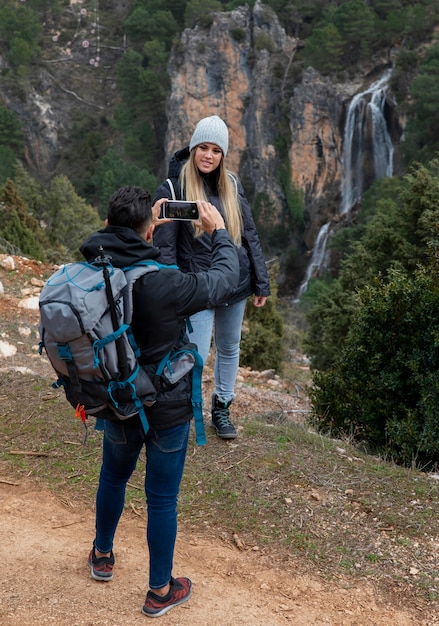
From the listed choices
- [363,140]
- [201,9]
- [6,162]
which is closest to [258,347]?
[363,140]

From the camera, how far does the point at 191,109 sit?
4694cm

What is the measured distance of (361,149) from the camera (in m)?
38.2

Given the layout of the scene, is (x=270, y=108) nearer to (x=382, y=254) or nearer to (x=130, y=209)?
(x=382, y=254)

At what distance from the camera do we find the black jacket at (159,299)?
85.7 inches

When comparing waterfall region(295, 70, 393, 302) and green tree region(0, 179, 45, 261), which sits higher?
waterfall region(295, 70, 393, 302)

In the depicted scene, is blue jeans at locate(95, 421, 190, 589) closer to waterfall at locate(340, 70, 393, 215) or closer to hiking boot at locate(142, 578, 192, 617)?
hiking boot at locate(142, 578, 192, 617)

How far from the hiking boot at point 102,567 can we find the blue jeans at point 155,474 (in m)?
0.27

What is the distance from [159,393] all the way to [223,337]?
1.43m

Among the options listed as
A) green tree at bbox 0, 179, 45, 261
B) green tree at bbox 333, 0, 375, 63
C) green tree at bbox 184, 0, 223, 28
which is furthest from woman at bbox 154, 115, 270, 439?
green tree at bbox 184, 0, 223, 28

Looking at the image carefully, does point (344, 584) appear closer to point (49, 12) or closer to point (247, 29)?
point (247, 29)

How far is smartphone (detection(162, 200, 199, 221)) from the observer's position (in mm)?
2621

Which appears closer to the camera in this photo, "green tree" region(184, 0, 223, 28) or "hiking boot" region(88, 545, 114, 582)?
"hiking boot" region(88, 545, 114, 582)

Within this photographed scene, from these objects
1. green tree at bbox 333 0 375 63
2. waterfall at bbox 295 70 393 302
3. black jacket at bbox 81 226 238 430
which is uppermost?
green tree at bbox 333 0 375 63

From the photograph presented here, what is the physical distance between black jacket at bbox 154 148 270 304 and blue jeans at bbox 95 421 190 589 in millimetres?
1059
